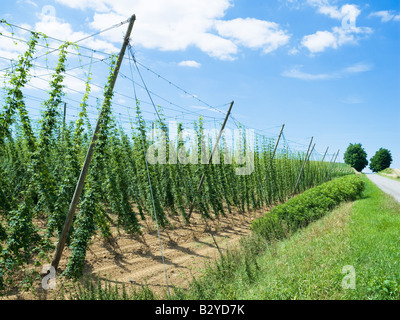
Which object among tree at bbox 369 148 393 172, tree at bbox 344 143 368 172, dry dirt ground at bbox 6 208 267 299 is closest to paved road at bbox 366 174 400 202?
dry dirt ground at bbox 6 208 267 299

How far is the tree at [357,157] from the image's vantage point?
8769cm

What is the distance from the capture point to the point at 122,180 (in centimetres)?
815

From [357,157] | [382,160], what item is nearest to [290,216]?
[357,157]

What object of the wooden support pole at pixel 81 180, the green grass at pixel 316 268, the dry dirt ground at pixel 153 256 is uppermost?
the wooden support pole at pixel 81 180

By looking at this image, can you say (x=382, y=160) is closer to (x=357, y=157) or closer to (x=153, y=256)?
(x=357, y=157)

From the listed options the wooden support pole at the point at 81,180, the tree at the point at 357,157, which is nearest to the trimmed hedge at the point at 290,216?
the wooden support pole at the point at 81,180

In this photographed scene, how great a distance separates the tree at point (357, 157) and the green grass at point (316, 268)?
9320 cm

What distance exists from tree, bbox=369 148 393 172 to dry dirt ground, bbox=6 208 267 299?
3992 inches

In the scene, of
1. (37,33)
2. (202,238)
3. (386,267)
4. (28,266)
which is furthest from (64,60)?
(386,267)

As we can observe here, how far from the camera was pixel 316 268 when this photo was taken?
14.9ft

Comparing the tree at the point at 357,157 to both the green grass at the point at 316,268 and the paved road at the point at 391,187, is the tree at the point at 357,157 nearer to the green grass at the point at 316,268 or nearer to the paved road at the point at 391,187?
the paved road at the point at 391,187

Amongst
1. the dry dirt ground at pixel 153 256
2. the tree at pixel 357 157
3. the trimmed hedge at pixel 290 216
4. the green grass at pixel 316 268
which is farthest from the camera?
the tree at pixel 357 157
